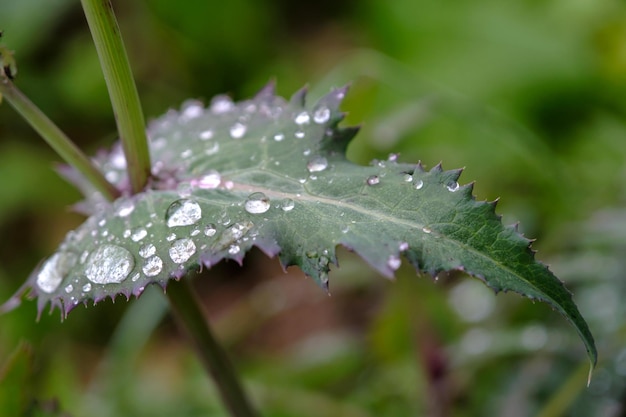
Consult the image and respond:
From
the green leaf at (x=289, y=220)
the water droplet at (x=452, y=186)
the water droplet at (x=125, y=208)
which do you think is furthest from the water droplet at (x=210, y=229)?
the water droplet at (x=452, y=186)

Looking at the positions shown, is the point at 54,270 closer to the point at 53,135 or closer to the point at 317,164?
the point at 53,135

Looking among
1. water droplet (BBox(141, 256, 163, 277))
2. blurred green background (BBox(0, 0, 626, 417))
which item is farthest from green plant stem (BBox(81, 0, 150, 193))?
blurred green background (BBox(0, 0, 626, 417))

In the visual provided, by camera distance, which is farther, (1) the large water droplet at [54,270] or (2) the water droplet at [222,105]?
(2) the water droplet at [222,105]

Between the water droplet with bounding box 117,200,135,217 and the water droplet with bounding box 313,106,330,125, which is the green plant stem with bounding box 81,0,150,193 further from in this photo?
the water droplet with bounding box 313,106,330,125

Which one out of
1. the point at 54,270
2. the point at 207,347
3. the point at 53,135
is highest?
the point at 53,135

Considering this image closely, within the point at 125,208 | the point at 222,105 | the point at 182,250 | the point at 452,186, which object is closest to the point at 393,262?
the point at 452,186

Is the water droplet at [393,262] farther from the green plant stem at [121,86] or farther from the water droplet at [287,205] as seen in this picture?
the green plant stem at [121,86]
